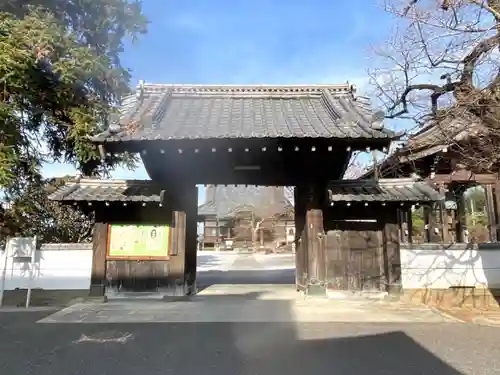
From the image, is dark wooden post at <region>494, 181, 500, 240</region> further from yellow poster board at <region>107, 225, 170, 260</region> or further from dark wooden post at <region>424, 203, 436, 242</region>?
yellow poster board at <region>107, 225, 170, 260</region>

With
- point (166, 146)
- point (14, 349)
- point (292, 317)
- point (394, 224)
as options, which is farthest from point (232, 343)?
point (394, 224)

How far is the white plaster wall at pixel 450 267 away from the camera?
9922 mm

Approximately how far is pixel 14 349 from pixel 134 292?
4.13 metres

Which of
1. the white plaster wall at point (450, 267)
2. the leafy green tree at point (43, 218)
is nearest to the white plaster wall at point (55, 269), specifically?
the leafy green tree at point (43, 218)

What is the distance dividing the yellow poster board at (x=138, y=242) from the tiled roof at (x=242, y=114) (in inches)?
91.6

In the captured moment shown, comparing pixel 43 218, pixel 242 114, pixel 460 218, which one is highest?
pixel 242 114

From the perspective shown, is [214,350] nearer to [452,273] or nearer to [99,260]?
[99,260]

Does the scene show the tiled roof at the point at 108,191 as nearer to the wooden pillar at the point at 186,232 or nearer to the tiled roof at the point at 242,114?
the wooden pillar at the point at 186,232

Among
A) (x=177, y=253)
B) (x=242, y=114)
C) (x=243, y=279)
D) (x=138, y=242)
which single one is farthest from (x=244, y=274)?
(x=242, y=114)

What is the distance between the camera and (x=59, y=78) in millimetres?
10664

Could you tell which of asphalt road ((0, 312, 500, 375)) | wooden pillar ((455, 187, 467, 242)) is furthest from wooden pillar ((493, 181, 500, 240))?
asphalt road ((0, 312, 500, 375))

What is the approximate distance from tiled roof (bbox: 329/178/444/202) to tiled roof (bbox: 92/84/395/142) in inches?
57.6

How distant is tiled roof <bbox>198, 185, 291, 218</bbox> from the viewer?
1864 inches

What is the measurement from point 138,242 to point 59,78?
4.72 meters
